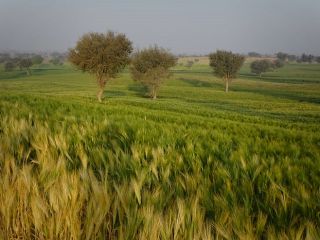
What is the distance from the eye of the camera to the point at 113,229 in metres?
2.54

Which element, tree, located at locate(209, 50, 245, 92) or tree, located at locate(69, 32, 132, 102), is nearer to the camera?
tree, located at locate(69, 32, 132, 102)

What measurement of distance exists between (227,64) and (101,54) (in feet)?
147

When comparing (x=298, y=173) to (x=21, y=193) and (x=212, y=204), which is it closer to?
(x=212, y=204)

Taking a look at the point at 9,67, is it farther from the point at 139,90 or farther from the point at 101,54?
the point at 101,54

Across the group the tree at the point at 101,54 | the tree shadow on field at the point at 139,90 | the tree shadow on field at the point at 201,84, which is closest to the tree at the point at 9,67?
the tree shadow on field at the point at 139,90

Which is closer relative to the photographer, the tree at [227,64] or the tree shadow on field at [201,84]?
the tree at [227,64]

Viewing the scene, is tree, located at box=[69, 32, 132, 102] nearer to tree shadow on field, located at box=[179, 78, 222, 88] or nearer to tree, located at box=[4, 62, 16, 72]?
tree shadow on field, located at box=[179, 78, 222, 88]

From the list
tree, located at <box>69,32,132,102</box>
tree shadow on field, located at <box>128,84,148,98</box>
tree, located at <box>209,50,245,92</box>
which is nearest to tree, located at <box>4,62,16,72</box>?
tree shadow on field, located at <box>128,84,148,98</box>

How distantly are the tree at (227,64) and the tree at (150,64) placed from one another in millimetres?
21366

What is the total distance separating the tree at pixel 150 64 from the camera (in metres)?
64.6

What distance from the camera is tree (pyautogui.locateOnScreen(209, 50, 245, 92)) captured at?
8581 centimetres

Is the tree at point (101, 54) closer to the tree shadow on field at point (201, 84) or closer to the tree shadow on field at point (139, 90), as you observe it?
the tree shadow on field at point (139, 90)

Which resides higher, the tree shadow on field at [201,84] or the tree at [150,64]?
the tree at [150,64]

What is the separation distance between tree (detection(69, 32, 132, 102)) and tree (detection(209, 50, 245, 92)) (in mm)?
40279
